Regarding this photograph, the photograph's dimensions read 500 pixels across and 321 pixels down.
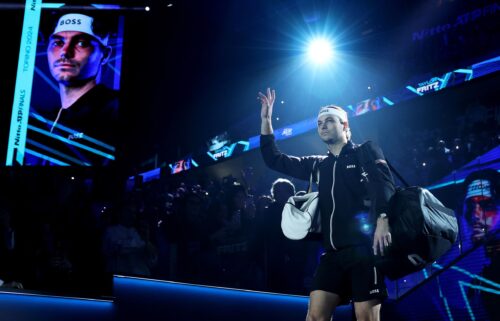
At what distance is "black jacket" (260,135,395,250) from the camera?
3074mm

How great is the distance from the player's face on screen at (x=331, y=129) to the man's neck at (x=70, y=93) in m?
5.08

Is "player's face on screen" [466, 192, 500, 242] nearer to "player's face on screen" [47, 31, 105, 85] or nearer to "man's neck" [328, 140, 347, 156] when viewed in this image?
"man's neck" [328, 140, 347, 156]

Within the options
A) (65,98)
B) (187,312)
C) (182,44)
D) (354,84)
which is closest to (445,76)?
(354,84)

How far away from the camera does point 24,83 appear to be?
24.8 feet

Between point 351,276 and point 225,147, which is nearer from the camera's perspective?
point 351,276

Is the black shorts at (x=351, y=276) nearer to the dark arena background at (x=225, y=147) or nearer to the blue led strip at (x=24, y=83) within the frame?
the dark arena background at (x=225, y=147)

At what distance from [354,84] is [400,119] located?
7.11ft

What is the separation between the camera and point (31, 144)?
23.8 ft

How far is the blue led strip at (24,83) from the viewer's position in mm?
7199

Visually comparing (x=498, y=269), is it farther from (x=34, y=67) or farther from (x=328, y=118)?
(x=34, y=67)

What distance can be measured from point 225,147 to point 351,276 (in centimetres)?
1105

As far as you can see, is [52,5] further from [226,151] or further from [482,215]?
[226,151]

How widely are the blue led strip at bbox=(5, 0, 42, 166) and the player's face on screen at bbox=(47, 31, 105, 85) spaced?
0.90 ft

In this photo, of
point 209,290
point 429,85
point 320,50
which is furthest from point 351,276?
point 320,50
